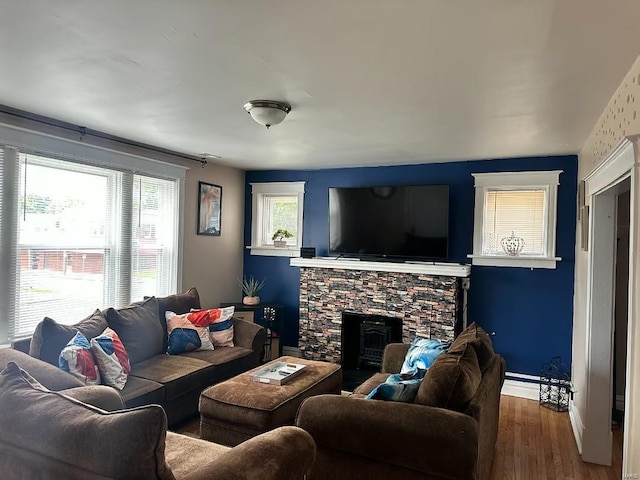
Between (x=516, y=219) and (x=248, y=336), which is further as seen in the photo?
(x=516, y=219)

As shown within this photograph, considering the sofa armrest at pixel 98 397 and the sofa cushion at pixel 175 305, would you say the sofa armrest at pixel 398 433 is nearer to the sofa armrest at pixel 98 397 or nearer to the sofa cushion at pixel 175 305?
the sofa armrest at pixel 98 397

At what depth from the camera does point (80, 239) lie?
13.6 feet

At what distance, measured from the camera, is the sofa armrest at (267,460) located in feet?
5.43

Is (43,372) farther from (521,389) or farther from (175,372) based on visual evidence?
(521,389)

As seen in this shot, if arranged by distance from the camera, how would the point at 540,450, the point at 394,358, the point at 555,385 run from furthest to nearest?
1. the point at 555,385
2. the point at 394,358
3. the point at 540,450

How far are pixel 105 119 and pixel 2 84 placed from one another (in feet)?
2.79

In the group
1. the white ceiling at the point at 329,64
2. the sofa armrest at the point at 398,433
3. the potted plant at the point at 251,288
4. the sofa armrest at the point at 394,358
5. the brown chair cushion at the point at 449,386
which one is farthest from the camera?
the potted plant at the point at 251,288

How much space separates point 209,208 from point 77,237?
1.81m

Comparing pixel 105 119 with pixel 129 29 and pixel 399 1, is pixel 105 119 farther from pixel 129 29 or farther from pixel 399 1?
pixel 399 1

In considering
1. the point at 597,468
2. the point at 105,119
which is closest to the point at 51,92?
the point at 105,119

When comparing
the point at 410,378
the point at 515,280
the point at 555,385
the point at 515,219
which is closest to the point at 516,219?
the point at 515,219

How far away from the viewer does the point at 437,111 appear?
314 centimetres

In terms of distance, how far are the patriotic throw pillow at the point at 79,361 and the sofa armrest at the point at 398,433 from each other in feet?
5.37

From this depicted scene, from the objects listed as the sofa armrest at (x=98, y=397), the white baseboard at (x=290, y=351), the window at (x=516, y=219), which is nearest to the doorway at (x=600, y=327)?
the window at (x=516, y=219)
